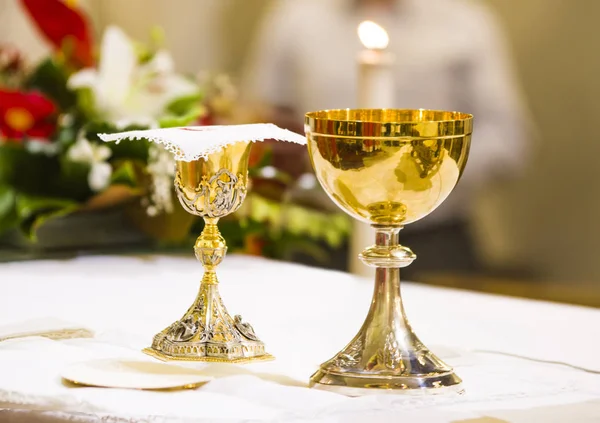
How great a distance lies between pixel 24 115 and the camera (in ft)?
3.61

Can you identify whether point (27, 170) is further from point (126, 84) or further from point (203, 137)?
point (203, 137)

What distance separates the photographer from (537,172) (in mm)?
3893

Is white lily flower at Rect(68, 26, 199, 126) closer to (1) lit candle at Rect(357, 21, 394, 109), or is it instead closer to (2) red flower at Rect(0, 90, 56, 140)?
(2) red flower at Rect(0, 90, 56, 140)

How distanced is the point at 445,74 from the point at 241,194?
258 centimetres

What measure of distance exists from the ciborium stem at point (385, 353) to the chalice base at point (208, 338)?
0.21ft

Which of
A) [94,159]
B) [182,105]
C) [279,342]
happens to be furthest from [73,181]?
[279,342]

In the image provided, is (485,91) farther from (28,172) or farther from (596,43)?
(28,172)

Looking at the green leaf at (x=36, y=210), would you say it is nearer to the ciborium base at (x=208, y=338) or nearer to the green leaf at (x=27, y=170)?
the green leaf at (x=27, y=170)

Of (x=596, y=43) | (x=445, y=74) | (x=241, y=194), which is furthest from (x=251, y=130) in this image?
(x=596, y=43)

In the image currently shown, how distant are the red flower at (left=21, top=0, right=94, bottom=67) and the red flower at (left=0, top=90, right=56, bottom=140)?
0.08 m

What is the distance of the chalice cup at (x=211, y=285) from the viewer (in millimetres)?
657

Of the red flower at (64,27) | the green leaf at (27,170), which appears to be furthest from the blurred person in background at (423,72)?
the green leaf at (27,170)

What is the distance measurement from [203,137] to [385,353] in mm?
160

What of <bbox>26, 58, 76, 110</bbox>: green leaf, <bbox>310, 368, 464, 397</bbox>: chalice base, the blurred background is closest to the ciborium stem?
<bbox>310, 368, 464, 397</bbox>: chalice base
